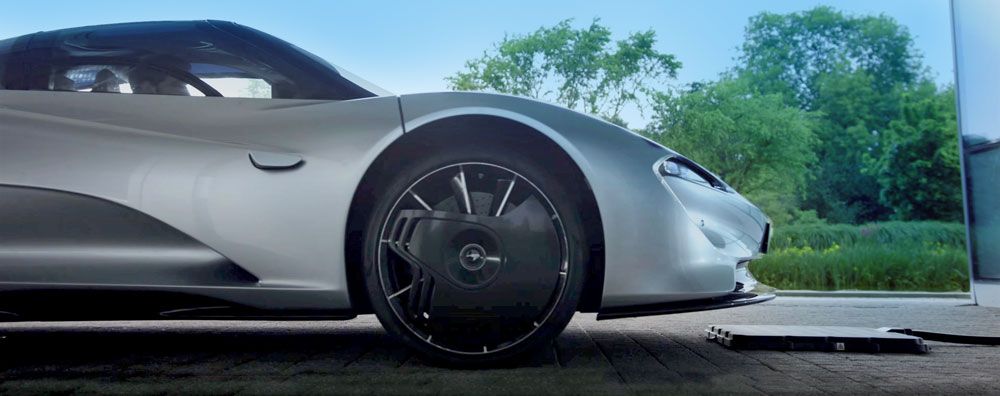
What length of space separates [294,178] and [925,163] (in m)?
35.1

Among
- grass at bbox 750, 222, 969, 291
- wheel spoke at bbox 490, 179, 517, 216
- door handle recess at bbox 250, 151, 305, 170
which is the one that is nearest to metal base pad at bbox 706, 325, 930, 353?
wheel spoke at bbox 490, 179, 517, 216

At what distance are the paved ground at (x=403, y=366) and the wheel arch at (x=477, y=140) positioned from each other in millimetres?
352

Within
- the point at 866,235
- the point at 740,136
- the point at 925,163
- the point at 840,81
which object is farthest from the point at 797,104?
the point at 866,235

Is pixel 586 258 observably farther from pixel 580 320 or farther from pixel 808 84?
pixel 808 84

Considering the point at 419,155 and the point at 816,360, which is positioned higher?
the point at 419,155

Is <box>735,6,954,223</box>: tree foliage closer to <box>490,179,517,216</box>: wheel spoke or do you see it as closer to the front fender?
the front fender

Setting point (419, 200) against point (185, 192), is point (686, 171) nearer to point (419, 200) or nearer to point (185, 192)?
point (419, 200)

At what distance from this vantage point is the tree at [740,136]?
2861 centimetres

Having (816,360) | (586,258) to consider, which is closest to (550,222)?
(586,258)

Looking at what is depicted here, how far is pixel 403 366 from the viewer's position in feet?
11.7

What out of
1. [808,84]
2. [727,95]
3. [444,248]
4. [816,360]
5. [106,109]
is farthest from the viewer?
[808,84]

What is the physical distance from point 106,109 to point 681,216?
220 centimetres

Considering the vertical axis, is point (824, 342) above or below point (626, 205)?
below

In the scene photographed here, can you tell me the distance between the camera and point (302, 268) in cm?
339
